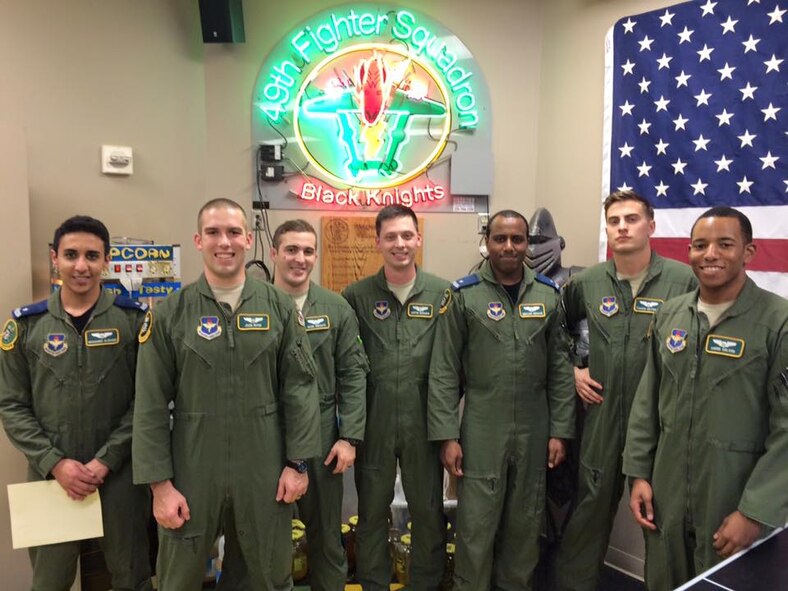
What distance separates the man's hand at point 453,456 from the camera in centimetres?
251

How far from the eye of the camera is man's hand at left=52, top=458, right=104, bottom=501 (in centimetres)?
216

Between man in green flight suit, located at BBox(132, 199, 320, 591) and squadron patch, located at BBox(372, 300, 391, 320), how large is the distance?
1.90ft

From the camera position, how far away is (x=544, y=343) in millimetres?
2559

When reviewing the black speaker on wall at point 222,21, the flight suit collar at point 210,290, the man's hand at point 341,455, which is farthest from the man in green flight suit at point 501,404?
the black speaker on wall at point 222,21

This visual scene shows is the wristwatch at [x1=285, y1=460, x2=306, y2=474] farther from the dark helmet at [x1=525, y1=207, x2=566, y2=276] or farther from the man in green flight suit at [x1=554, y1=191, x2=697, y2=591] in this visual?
the dark helmet at [x1=525, y1=207, x2=566, y2=276]

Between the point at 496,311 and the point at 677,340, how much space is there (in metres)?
0.75

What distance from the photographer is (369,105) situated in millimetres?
3957

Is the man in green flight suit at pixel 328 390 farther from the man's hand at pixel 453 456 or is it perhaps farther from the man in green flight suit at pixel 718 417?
the man in green flight suit at pixel 718 417

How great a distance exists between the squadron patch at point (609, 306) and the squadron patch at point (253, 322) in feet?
4.77

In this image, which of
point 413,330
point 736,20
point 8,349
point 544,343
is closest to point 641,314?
point 544,343

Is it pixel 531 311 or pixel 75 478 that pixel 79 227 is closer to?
pixel 75 478

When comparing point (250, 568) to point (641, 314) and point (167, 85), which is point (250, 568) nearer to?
point (641, 314)

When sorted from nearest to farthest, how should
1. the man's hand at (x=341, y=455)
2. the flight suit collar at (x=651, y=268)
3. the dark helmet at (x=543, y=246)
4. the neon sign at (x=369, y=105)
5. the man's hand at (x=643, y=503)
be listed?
the man's hand at (x=643, y=503) < the man's hand at (x=341, y=455) < the flight suit collar at (x=651, y=268) < the dark helmet at (x=543, y=246) < the neon sign at (x=369, y=105)

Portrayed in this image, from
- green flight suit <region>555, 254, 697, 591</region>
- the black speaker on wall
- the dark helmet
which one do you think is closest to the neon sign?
the black speaker on wall
